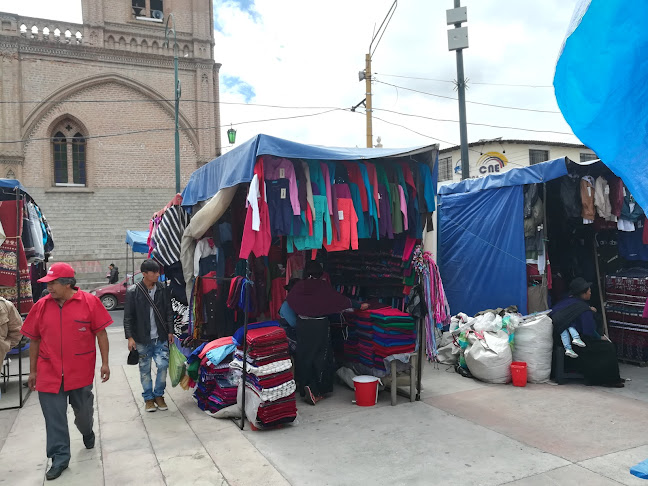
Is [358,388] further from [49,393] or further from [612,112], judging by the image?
[612,112]

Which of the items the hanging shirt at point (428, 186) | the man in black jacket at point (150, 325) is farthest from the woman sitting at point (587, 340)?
the man in black jacket at point (150, 325)

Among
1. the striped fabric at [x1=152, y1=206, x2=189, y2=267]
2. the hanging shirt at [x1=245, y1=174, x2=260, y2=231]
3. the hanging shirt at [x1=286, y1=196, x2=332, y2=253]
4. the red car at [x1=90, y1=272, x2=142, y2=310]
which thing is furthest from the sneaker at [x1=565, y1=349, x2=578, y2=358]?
the red car at [x1=90, y1=272, x2=142, y2=310]

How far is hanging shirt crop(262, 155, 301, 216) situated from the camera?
526 centimetres

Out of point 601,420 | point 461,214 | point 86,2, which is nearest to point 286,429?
point 601,420

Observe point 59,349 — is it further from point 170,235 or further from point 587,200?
point 587,200

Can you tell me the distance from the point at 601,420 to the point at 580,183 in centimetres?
362

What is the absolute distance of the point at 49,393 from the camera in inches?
162

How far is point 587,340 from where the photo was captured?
641 cm

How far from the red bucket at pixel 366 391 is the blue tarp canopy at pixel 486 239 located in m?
3.23

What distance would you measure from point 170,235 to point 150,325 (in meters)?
1.82

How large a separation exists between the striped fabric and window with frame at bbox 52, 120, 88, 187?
18.6m

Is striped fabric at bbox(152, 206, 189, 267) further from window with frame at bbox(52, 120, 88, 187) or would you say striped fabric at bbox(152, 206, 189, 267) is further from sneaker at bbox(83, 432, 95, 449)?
window with frame at bbox(52, 120, 88, 187)

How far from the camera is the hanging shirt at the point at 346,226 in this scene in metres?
5.59

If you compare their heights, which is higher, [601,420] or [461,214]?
[461,214]
